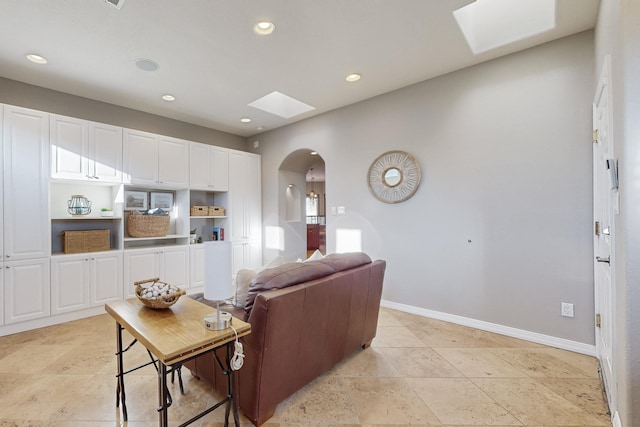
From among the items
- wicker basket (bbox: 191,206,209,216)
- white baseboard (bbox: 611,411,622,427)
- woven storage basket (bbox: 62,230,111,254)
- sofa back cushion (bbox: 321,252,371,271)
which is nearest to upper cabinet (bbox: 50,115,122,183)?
woven storage basket (bbox: 62,230,111,254)

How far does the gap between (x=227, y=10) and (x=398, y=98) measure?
224 centimetres

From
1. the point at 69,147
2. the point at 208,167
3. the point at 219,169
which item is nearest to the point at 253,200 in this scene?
the point at 219,169

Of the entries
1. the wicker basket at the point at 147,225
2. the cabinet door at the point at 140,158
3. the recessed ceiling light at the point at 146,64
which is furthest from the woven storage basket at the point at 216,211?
the recessed ceiling light at the point at 146,64

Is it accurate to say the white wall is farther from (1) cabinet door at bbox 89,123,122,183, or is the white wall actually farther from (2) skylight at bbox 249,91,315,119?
(1) cabinet door at bbox 89,123,122,183

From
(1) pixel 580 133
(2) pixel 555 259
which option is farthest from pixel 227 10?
(2) pixel 555 259

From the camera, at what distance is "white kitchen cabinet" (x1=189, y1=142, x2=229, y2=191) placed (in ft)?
14.2

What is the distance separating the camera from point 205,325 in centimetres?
137

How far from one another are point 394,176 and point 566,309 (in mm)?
2153

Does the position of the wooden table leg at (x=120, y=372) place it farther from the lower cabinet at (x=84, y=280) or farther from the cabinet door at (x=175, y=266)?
the cabinet door at (x=175, y=266)

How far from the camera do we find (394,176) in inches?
140

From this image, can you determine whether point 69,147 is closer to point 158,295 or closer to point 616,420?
point 158,295

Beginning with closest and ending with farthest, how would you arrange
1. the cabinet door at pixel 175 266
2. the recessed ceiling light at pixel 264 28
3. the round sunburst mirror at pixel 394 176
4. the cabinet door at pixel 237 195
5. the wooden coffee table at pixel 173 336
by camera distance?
the wooden coffee table at pixel 173 336 < the recessed ceiling light at pixel 264 28 < the round sunburst mirror at pixel 394 176 < the cabinet door at pixel 175 266 < the cabinet door at pixel 237 195

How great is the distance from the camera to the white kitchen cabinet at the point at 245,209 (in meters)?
4.83

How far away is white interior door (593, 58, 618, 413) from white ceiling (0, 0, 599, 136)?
94cm
